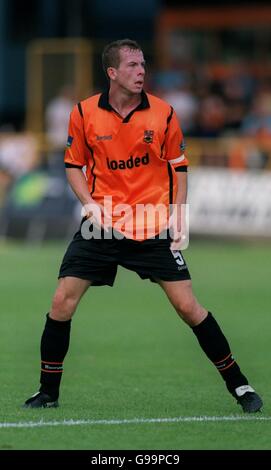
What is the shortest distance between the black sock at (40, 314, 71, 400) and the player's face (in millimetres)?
1580

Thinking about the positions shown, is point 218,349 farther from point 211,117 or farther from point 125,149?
point 211,117

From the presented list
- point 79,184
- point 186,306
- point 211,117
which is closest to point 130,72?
point 79,184

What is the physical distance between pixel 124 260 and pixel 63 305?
1.61ft

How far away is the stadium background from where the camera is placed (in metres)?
8.88

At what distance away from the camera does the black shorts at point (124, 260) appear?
874 cm

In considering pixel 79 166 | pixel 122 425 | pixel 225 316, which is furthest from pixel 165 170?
pixel 225 316

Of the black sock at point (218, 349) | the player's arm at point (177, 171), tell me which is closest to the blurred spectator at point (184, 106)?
the player's arm at point (177, 171)

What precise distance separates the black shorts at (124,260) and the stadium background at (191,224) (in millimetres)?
892

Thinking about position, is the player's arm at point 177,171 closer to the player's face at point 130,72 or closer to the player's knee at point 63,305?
the player's face at point 130,72

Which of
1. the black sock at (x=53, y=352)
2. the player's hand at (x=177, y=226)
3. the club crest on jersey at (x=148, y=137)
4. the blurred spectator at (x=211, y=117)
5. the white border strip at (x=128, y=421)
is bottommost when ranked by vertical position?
the blurred spectator at (x=211, y=117)

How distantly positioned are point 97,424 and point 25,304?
23.9 ft

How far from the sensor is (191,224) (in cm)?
2303

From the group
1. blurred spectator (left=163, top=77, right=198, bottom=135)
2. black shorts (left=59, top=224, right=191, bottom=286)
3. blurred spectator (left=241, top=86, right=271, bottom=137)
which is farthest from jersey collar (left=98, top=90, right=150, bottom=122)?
blurred spectator (left=163, top=77, right=198, bottom=135)

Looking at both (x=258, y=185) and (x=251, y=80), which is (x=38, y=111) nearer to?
(x=251, y=80)
